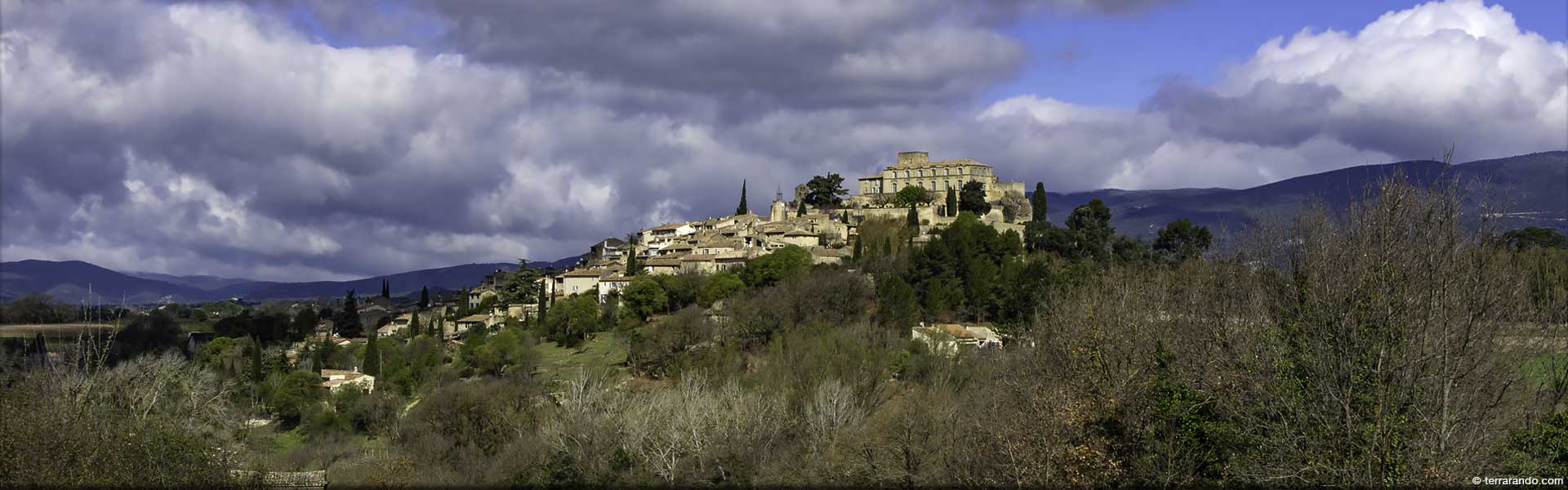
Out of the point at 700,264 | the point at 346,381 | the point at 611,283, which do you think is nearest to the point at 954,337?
the point at 700,264

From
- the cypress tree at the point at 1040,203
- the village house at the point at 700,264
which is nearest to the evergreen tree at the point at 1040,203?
the cypress tree at the point at 1040,203

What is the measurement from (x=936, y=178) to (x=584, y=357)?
49.9m

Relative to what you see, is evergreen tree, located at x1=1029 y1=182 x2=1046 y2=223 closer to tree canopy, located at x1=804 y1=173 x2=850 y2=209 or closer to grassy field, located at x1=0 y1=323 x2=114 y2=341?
tree canopy, located at x1=804 y1=173 x2=850 y2=209

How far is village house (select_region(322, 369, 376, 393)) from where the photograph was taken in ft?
231

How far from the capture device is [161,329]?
82000 mm

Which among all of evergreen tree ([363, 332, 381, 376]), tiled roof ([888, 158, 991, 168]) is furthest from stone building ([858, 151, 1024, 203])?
evergreen tree ([363, 332, 381, 376])

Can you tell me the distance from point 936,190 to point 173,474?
90.3 m

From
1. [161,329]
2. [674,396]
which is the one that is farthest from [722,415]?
[161,329]

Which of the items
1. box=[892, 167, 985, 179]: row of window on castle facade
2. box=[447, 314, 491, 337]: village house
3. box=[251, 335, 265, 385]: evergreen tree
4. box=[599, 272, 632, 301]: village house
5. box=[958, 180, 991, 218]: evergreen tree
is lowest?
box=[251, 335, 265, 385]: evergreen tree

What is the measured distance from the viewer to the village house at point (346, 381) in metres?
70.3

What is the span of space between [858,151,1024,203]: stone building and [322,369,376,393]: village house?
55054 millimetres

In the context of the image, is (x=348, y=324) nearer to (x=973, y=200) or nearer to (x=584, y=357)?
(x=584, y=357)

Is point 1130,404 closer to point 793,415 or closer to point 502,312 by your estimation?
point 793,415

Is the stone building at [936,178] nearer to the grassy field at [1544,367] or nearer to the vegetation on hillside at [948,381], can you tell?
the vegetation on hillside at [948,381]
